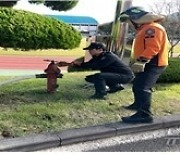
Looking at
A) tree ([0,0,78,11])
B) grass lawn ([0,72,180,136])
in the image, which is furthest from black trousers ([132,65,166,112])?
tree ([0,0,78,11])

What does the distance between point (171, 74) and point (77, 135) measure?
3800 mm

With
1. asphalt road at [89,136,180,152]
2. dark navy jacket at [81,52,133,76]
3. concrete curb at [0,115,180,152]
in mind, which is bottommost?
asphalt road at [89,136,180,152]

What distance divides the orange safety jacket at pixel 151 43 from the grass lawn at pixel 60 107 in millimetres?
916

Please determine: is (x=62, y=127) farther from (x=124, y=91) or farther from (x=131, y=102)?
(x=124, y=91)

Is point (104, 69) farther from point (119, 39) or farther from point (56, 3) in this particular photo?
point (119, 39)

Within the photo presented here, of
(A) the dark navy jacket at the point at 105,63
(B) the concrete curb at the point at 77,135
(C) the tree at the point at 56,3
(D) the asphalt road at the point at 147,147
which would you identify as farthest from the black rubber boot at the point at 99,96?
(C) the tree at the point at 56,3

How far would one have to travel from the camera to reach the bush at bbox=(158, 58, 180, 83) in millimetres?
6730

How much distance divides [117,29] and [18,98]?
3306 millimetres

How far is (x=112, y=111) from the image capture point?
4.48 meters

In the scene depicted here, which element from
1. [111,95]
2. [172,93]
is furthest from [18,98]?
[172,93]

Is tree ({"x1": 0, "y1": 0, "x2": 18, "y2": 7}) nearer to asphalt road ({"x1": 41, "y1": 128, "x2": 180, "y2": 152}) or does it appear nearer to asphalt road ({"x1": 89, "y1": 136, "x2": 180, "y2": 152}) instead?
asphalt road ({"x1": 41, "y1": 128, "x2": 180, "y2": 152})

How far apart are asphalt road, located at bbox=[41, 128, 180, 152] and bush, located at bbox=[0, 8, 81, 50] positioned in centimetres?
147

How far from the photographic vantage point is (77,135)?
3.58m

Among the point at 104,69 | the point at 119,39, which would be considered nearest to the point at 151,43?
the point at 104,69
